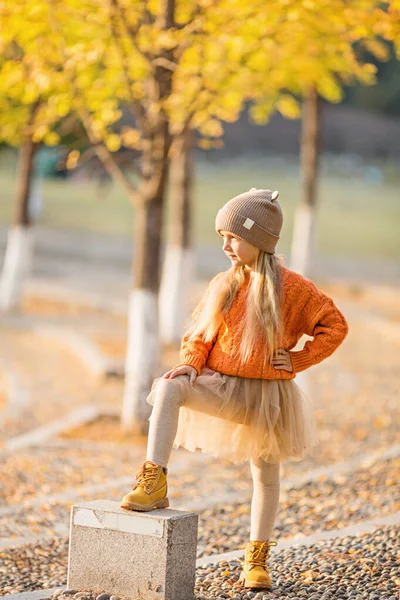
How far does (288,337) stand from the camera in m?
4.44

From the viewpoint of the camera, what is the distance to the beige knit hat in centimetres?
433

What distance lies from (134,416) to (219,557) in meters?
4.57

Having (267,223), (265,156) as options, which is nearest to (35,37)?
(267,223)

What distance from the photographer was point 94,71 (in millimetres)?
10797

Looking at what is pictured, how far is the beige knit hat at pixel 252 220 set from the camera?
14.2ft

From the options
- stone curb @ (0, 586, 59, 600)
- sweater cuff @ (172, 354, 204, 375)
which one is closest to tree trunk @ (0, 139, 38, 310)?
stone curb @ (0, 586, 59, 600)

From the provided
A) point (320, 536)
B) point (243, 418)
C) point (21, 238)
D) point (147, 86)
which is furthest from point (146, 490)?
point (21, 238)

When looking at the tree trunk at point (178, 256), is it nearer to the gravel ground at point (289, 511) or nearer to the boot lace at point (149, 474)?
the gravel ground at point (289, 511)

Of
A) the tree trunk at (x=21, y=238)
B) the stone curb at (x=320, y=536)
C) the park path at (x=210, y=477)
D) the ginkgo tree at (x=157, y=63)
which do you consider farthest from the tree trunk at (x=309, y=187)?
the stone curb at (x=320, y=536)

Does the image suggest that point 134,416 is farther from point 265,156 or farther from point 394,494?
point 265,156

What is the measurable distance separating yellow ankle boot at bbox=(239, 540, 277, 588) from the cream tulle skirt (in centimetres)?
38

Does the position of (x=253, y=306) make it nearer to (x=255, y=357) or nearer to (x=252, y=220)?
(x=255, y=357)

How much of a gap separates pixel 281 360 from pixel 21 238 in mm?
14339

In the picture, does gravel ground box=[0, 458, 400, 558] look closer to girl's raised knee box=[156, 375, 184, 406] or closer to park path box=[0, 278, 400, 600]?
park path box=[0, 278, 400, 600]
